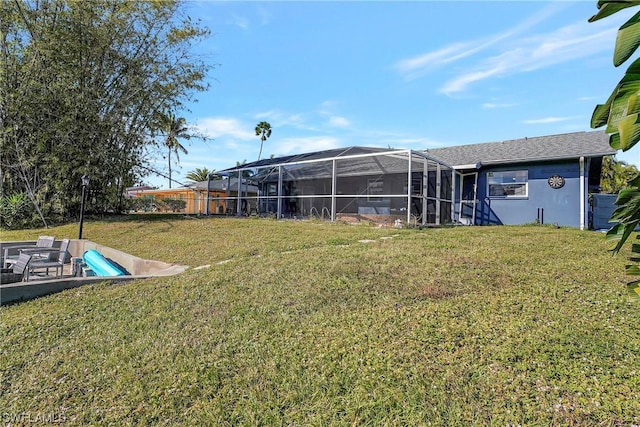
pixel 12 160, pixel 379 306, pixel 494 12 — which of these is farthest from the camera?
pixel 12 160

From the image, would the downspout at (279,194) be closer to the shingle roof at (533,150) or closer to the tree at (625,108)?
the shingle roof at (533,150)

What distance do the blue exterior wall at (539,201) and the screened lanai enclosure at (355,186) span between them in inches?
55.9

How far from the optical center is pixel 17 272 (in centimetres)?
560

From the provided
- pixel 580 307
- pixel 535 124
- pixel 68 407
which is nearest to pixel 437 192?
pixel 535 124

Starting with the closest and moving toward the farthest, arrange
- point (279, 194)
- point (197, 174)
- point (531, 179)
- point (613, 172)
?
point (531, 179) → point (279, 194) → point (613, 172) → point (197, 174)

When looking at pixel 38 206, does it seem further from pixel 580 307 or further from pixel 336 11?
pixel 580 307

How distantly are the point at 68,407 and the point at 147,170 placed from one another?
47.8 ft

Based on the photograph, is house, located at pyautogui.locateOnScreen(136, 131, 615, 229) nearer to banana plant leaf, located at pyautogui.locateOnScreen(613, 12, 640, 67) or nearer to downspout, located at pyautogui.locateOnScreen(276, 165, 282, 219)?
downspout, located at pyautogui.locateOnScreen(276, 165, 282, 219)

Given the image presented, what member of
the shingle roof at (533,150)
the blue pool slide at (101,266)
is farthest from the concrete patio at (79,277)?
the shingle roof at (533,150)

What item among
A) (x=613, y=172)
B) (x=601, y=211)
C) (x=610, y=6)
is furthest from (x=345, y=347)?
(x=613, y=172)

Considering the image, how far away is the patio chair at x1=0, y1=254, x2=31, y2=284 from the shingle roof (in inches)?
503

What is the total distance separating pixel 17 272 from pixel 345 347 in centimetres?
596

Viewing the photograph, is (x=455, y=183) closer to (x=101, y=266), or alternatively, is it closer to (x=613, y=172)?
(x=101, y=266)

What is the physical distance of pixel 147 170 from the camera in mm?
15312
